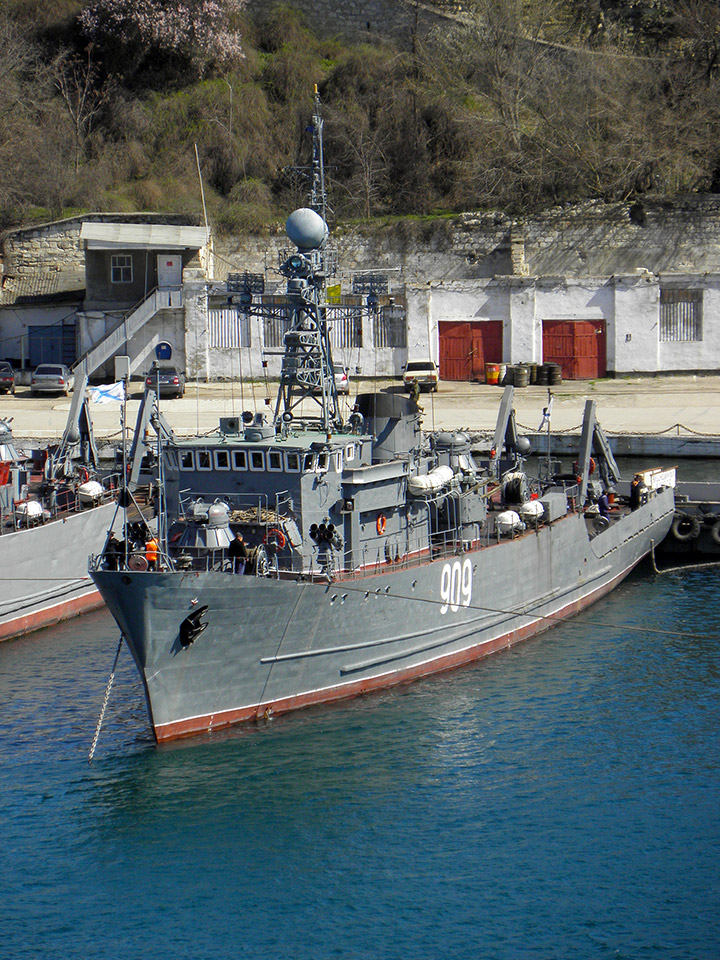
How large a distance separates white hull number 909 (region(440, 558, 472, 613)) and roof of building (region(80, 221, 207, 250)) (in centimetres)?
3025

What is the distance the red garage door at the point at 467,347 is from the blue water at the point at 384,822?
27256 mm

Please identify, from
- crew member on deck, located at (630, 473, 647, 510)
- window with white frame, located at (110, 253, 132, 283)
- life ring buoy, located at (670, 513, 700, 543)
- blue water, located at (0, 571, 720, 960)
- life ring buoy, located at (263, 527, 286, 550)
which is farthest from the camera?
window with white frame, located at (110, 253, 132, 283)

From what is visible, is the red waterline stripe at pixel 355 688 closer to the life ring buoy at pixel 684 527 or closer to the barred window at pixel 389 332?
the life ring buoy at pixel 684 527

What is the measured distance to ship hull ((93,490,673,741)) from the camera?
19.3 meters

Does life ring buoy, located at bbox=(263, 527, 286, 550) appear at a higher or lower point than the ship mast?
lower

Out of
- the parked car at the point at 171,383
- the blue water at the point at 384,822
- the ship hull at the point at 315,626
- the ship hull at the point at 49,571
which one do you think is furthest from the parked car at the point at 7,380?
the ship hull at the point at 315,626

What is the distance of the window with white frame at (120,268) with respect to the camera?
51.9m

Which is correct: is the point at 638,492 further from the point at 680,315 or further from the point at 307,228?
the point at 680,315

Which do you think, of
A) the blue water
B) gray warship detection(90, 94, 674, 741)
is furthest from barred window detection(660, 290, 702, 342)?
the blue water

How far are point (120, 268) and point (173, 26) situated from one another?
56.5ft

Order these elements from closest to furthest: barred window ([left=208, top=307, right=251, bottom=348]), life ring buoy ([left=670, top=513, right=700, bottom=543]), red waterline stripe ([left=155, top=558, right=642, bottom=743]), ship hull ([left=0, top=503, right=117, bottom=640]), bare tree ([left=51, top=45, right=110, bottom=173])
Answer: red waterline stripe ([left=155, top=558, right=642, bottom=743]), ship hull ([left=0, top=503, right=117, bottom=640]), life ring buoy ([left=670, top=513, right=700, bottom=543]), barred window ([left=208, top=307, right=251, bottom=348]), bare tree ([left=51, top=45, right=110, bottom=173])

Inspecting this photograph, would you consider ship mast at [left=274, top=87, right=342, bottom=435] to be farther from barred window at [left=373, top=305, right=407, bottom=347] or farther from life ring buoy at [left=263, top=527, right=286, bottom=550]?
barred window at [left=373, top=305, right=407, bottom=347]

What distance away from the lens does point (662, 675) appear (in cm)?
2388

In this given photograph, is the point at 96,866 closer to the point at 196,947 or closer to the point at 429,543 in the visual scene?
the point at 196,947
